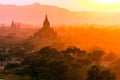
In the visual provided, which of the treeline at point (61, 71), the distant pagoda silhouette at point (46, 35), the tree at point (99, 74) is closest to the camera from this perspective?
the tree at point (99, 74)

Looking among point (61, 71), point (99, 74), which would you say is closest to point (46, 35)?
point (61, 71)

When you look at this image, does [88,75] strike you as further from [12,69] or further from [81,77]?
[12,69]

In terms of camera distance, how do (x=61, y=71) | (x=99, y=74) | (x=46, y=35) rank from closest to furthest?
(x=99, y=74) → (x=61, y=71) → (x=46, y=35)

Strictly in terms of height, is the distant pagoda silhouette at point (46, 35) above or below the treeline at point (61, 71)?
above

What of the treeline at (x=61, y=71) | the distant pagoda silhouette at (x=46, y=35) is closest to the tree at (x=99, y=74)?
the treeline at (x=61, y=71)

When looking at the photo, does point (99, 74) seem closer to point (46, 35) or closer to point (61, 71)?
point (61, 71)

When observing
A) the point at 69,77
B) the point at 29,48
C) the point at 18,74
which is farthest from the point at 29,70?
the point at 29,48

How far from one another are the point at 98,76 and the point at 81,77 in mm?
2621

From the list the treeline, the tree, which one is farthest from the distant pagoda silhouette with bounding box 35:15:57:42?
the tree

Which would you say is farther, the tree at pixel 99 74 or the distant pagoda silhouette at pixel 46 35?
the distant pagoda silhouette at pixel 46 35

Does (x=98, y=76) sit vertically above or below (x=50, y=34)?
below

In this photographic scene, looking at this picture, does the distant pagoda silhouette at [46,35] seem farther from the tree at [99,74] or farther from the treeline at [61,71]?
the tree at [99,74]

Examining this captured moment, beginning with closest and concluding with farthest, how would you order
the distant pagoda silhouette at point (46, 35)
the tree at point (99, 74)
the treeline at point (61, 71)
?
1. the tree at point (99, 74)
2. the treeline at point (61, 71)
3. the distant pagoda silhouette at point (46, 35)

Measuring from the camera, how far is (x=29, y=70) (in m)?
35.4
